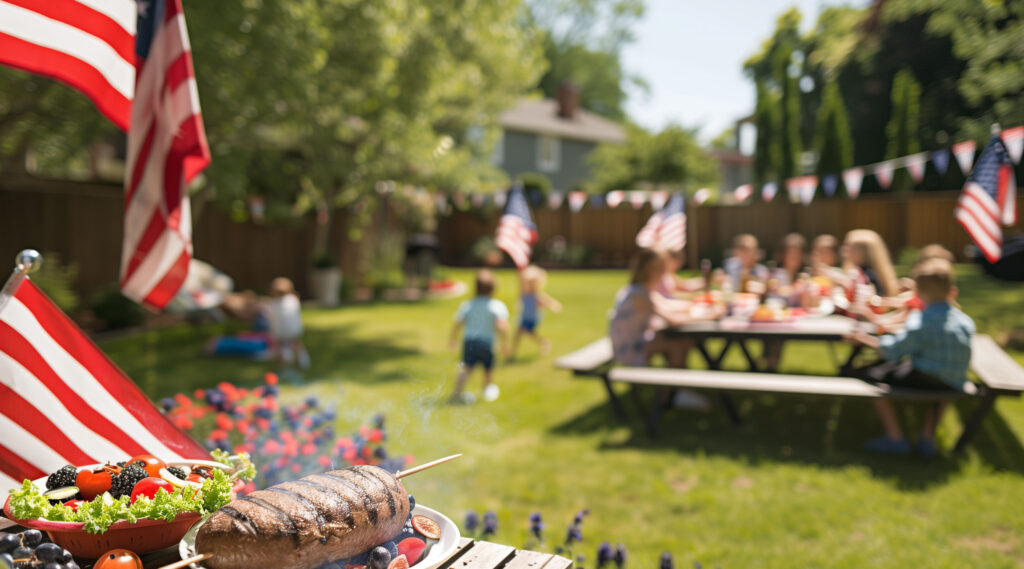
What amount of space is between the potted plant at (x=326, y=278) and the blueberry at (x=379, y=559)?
14976 millimetres

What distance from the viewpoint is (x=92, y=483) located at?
1776 mm

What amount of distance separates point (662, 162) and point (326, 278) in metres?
16.4

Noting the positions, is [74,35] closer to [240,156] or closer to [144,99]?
[144,99]

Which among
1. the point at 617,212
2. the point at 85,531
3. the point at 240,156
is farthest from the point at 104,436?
the point at 617,212

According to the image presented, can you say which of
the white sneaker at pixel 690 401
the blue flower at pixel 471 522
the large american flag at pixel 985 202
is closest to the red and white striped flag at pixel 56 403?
the blue flower at pixel 471 522

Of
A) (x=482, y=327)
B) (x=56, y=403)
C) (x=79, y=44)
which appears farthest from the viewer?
(x=482, y=327)

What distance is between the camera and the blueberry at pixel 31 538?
65.4 inches

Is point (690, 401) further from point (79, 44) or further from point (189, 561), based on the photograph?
point (189, 561)

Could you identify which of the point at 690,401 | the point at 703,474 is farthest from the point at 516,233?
the point at 703,474

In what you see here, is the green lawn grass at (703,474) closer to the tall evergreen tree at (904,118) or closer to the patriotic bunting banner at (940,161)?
the patriotic bunting banner at (940,161)

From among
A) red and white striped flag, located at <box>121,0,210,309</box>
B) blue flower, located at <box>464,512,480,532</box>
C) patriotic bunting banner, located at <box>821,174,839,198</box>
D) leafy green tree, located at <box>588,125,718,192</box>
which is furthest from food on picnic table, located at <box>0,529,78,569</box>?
leafy green tree, located at <box>588,125,718,192</box>

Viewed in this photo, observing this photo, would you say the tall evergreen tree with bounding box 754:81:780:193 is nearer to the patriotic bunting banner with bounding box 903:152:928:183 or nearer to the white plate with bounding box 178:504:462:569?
the patriotic bunting banner with bounding box 903:152:928:183

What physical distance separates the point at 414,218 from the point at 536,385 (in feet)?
45.7

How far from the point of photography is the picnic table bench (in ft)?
17.2
